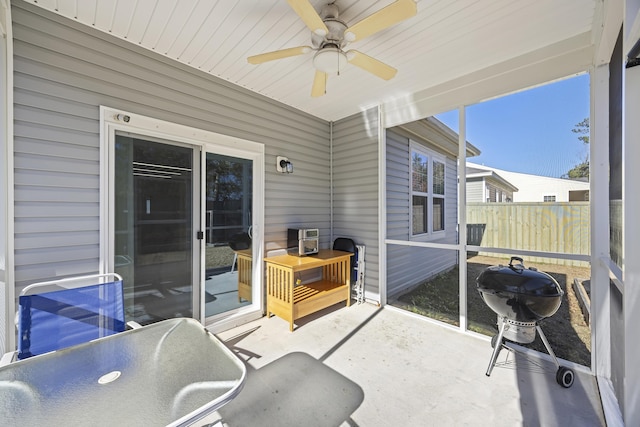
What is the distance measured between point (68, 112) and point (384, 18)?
2.54 metres

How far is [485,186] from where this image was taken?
2.94m

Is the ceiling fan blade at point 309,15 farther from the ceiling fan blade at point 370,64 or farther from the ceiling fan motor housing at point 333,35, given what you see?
the ceiling fan blade at point 370,64

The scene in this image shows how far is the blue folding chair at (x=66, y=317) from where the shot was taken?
1578 millimetres

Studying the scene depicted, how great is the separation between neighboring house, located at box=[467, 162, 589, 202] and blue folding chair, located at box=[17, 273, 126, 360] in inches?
144

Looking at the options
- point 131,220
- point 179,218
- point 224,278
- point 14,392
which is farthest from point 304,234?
point 14,392

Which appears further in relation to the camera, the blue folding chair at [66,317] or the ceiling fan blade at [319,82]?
the ceiling fan blade at [319,82]

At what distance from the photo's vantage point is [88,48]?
2.22 m

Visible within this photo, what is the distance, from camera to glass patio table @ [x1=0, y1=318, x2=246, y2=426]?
0.93 m

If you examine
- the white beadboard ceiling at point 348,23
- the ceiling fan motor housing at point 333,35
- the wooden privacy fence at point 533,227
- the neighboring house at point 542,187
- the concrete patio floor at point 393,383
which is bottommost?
the concrete patio floor at point 393,383

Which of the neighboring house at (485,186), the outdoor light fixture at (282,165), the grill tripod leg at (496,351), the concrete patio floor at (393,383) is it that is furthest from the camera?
the outdoor light fixture at (282,165)

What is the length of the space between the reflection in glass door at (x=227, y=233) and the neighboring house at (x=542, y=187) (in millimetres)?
2879

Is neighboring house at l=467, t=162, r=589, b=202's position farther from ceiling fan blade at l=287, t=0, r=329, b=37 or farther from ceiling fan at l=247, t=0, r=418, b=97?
ceiling fan blade at l=287, t=0, r=329, b=37

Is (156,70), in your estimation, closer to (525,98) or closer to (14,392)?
(14,392)

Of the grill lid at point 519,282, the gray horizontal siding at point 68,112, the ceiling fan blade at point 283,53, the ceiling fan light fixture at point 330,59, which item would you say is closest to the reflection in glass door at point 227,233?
the gray horizontal siding at point 68,112
